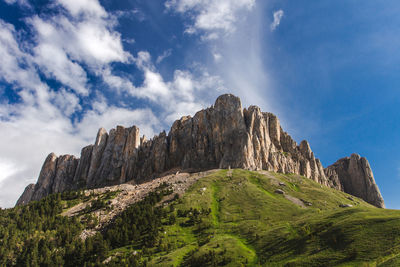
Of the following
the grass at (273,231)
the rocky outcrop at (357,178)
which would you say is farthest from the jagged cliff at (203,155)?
the grass at (273,231)

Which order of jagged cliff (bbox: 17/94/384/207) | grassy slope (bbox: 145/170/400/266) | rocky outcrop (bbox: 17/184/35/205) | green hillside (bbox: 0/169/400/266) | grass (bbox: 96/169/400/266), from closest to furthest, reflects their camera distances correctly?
1. grassy slope (bbox: 145/170/400/266)
2. grass (bbox: 96/169/400/266)
3. green hillside (bbox: 0/169/400/266)
4. jagged cliff (bbox: 17/94/384/207)
5. rocky outcrop (bbox: 17/184/35/205)

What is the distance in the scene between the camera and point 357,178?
527 feet

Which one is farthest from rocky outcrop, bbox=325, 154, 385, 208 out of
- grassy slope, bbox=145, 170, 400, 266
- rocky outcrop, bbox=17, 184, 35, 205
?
rocky outcrop, bbox=17, 184, 35, 205

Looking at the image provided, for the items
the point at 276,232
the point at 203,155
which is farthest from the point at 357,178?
the point at 276,232

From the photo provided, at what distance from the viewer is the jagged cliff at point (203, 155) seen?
13238 centimetres

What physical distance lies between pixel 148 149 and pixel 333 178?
408 ft

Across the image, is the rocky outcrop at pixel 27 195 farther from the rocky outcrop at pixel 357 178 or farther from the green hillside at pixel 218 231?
the rocky outcrop at pixel 357 178

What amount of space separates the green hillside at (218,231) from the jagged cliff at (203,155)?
1318 inches

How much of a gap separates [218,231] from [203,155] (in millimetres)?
82248

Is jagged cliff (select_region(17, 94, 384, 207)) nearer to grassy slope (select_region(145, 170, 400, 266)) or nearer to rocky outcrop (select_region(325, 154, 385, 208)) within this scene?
rocky outcrop (select_region(325, 154, 385, 208))

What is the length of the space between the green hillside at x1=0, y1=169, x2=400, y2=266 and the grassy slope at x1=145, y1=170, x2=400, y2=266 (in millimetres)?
133

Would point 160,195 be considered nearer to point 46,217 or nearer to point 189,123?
point 46,217

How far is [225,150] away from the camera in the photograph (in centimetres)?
13138

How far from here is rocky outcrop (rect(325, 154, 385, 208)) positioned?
150m
